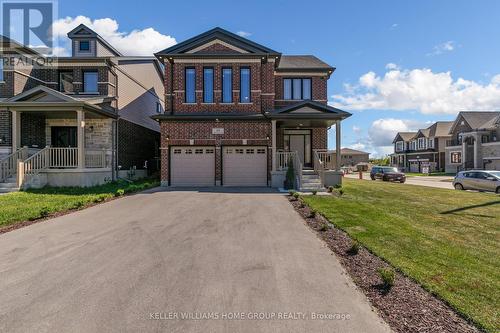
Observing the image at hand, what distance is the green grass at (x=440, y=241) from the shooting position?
3.85 metres

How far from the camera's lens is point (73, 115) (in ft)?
53.9

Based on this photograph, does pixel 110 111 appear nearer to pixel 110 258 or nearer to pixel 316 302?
pixel 110 258

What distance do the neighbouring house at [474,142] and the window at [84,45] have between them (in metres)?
48.2

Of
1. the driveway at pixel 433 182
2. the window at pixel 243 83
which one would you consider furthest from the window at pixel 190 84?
the driveway at pixel 433 182

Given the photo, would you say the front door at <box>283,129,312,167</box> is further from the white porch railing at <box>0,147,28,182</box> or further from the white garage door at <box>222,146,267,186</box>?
the white porch railing at <box>0,147,28,182</box>

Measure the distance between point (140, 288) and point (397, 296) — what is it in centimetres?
373

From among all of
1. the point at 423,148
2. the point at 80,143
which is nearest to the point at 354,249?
the point at 80,143

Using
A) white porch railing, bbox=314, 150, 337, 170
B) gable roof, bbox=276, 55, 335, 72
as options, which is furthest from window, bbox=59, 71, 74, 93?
white porch railing, bbox=314, 150, 337, 170

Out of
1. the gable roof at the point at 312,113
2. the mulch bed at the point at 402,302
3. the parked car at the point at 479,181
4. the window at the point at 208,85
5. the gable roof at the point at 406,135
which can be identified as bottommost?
the mulch bed at the point at 402,302

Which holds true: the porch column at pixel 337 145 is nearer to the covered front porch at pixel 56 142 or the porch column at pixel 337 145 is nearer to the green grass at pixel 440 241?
the green grass at pixel 440 241

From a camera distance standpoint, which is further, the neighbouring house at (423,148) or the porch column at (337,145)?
the neighbouring house at (423,148)

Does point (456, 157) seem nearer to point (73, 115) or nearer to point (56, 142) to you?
point (73, 115)

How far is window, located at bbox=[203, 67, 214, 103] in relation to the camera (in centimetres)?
1667

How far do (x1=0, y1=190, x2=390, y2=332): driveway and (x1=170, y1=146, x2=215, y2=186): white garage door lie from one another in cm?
845
